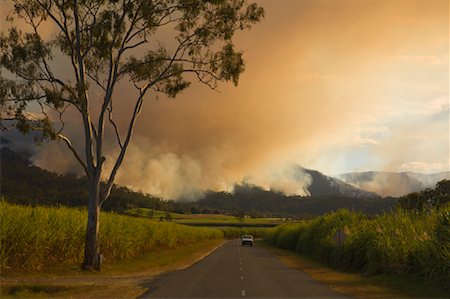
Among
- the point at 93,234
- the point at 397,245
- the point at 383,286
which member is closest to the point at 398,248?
the point at 397,245

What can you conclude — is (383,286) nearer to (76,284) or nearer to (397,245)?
(397,245)

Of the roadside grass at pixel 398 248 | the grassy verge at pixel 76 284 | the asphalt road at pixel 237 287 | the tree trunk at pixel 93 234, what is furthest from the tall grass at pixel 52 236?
the roadside grass at pixel 398 248

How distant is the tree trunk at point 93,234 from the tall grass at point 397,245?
16.2 metres

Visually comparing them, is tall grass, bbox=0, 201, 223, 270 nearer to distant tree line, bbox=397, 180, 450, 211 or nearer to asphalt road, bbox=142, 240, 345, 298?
asphalt road, bbox=142, 240, 345, 298

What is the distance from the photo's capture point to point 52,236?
3080 cm

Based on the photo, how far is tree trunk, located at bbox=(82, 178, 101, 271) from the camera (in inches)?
1267

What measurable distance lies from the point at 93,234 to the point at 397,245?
17.5 metres

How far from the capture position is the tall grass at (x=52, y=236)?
2767 cm

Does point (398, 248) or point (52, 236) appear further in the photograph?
point (52, 236)

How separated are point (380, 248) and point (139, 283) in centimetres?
1418

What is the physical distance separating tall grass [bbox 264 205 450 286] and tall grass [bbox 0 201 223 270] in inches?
643

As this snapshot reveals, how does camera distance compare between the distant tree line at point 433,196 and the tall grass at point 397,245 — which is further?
the distant tree line at point 433,196

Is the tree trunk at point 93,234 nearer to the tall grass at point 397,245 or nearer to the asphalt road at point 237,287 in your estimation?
the asphalt road at point 237,287

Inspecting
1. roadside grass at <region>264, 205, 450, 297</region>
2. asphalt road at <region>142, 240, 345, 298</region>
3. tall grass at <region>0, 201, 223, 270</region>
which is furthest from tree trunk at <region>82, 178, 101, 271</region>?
roadside grass at <region>264, 205, 450, 297</region>
